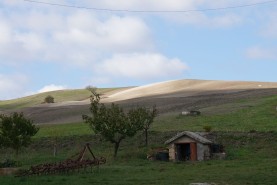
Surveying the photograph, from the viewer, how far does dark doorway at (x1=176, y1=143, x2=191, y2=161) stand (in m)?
46.6

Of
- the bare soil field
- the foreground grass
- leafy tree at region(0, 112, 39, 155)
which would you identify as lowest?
the foreground grass

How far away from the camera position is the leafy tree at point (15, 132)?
48.3 metres

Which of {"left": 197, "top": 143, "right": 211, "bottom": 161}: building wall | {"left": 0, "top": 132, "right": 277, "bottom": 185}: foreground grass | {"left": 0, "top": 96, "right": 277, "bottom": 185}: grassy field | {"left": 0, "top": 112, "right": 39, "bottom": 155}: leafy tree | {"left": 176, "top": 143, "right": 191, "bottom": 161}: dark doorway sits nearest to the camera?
{"left": 0, "top": 132, "right": 277, "bottom": 185}: foreground grass

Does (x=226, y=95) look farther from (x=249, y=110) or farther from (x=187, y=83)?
(x=187, y=83)

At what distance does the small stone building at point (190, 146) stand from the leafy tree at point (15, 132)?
41.1ft

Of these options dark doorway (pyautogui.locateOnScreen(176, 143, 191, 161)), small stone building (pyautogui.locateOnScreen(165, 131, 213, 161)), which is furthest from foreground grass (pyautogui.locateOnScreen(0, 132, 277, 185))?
dark doorway (pyautogui.locateOnScreen(176, 143, 191, 161))

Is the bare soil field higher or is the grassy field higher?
the bare soil field

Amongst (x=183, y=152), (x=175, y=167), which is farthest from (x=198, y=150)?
(x=175, y=167)

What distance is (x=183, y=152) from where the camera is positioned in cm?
4769

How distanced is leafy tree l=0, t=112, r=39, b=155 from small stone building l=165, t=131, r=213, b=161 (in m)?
12.5

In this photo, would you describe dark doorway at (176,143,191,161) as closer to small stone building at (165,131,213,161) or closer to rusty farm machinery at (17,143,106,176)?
small stone building at (165,131,213,161)

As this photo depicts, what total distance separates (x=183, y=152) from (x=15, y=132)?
1461 cm

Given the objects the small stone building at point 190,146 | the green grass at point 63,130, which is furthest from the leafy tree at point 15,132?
the small stone building at point 190,146

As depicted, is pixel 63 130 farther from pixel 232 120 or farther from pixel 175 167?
pixel 175 167
